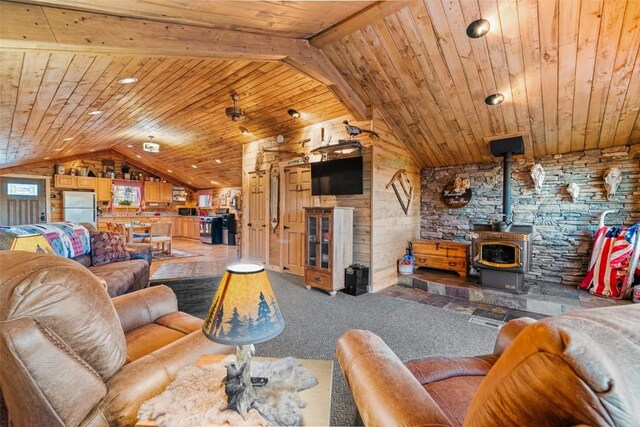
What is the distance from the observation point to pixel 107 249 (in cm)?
377

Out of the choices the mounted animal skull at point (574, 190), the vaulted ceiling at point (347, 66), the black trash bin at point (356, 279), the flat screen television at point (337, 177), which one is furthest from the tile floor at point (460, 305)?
the vaulted ceiling at point (347, 66)

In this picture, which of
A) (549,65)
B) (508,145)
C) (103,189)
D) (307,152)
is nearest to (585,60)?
(549,65)

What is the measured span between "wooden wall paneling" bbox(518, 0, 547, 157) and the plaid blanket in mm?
5067

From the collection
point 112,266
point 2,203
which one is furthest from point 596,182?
point 2,203

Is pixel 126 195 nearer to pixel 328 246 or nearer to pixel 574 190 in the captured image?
pixel 328 246

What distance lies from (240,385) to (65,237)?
353cm

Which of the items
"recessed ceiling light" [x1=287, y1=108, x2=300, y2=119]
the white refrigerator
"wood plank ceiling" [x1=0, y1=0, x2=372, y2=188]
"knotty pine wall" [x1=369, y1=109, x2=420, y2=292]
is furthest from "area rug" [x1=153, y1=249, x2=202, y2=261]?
"knotty pine wall" [x1=369, y1=109, x2=420, y2=292]

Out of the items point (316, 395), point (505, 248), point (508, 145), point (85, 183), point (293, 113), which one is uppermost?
point (293, 113)

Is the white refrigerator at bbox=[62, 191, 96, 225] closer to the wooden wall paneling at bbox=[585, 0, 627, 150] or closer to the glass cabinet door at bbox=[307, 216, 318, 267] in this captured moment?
the glass cabinet door at bbox=[307, 216, 318, 267]

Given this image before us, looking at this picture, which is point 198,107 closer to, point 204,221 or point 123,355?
point 123,355

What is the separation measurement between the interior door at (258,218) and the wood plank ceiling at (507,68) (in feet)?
9.49

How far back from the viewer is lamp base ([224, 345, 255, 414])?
3.17ft

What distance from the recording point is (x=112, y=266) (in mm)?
3447

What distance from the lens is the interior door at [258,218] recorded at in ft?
19.1
